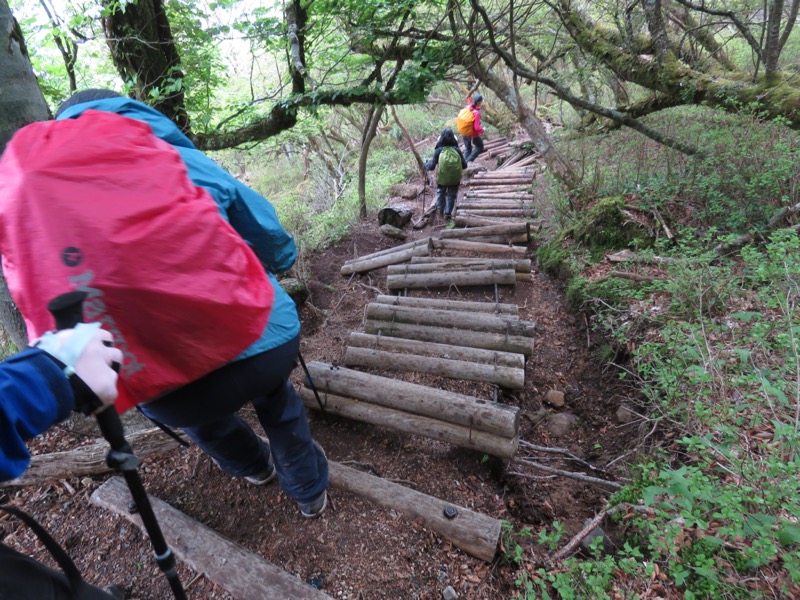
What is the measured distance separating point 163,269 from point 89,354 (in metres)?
0.32

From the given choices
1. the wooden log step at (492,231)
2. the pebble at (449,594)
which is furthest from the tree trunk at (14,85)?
the wooden log step at (492,231)

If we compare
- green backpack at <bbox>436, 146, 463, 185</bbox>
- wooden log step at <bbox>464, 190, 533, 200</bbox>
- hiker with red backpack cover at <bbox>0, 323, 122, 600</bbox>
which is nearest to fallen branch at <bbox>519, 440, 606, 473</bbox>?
hiker with red backpack cover at <bbox>0, 323, 122, 600</bbox>

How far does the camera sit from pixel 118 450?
121cm

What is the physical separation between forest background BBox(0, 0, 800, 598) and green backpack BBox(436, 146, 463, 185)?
1.47 metres

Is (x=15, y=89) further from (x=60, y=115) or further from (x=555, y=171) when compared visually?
(x=555, y=171)

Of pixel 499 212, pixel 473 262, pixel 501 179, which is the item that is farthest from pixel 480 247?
pixel 501 179

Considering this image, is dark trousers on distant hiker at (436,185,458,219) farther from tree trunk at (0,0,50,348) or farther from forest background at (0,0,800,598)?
tree trunk at (0,0,50,348)

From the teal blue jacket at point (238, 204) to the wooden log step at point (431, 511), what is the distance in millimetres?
1270

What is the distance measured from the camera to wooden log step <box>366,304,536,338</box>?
13.4ft

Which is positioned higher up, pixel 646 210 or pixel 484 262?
pixel 646 210

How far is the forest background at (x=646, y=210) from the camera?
1.89 m

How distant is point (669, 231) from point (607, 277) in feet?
3.66

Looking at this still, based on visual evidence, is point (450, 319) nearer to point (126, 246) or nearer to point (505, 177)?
point (126, 246)

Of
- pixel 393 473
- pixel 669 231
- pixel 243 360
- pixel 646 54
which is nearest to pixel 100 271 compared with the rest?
pixel 243 360
